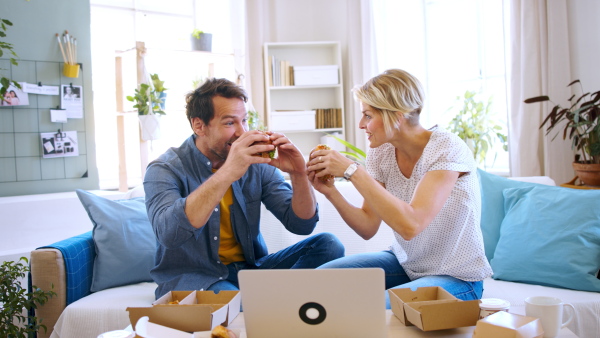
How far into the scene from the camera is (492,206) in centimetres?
244

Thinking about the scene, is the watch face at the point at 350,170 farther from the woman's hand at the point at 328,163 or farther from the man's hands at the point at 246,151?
the man's hands at the point at 246,151

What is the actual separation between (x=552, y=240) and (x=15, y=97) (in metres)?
3.32

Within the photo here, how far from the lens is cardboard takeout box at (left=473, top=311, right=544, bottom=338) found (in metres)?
1.13

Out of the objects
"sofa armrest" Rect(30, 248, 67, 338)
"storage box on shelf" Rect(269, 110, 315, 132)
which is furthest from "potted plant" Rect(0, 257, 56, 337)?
"storage box on shelf" Rect(269, 110, 315, 132)

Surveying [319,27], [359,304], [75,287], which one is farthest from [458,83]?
[359,304]

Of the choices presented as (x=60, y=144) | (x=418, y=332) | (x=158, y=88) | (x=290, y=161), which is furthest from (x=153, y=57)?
(x=418, y=332)

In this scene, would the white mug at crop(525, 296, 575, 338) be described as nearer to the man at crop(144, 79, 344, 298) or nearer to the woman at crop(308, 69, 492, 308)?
the woman at crop(308, 69, 492, 308)

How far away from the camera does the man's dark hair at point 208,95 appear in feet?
6.77

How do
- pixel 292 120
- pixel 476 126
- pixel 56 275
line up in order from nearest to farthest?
1. pixel 56 275
2. pixel 476 126
3. pixel 292 120

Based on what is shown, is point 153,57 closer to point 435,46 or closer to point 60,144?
point 60,144

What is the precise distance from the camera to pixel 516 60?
13.3 ft

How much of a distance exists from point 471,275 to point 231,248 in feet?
2.88

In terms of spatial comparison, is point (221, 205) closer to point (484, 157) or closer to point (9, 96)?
point (9, 96)

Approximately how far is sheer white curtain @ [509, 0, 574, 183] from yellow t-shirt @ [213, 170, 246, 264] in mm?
2678
